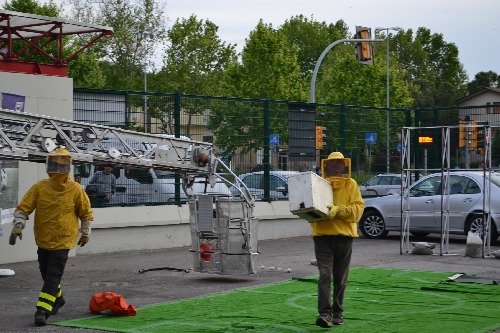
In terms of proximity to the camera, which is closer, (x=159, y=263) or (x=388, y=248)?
(x=159, y=263)

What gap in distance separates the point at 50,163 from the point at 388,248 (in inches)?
449

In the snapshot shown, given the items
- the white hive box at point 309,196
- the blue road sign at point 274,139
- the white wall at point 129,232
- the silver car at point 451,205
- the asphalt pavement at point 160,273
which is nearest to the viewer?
the white hive box at point 309,196

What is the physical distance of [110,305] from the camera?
469 inches

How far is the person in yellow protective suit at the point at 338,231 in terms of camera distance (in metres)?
11.1

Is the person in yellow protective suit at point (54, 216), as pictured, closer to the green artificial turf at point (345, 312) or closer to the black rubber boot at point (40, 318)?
the black rubber boot at point (40, 318)

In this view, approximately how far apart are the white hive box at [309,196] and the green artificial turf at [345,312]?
49.8 inches

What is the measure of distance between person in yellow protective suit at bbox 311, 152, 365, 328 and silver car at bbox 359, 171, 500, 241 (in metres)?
10.1

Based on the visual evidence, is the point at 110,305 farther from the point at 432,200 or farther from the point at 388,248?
the point at 432,200

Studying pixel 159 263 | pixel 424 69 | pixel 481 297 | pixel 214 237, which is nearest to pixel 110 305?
pixel 214 237

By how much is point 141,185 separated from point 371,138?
819 centimetres

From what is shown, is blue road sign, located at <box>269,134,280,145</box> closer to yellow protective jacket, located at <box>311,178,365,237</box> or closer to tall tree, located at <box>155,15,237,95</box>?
yellow protective jacket, located at <box>311,178,365,237</box>

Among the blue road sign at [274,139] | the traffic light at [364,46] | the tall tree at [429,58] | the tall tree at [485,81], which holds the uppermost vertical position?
the tall tree at [429,58]

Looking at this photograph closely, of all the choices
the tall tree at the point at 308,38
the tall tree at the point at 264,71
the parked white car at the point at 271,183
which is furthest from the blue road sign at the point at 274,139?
the tall tree at the point at 308,38

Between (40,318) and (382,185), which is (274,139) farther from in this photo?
(40,318)
